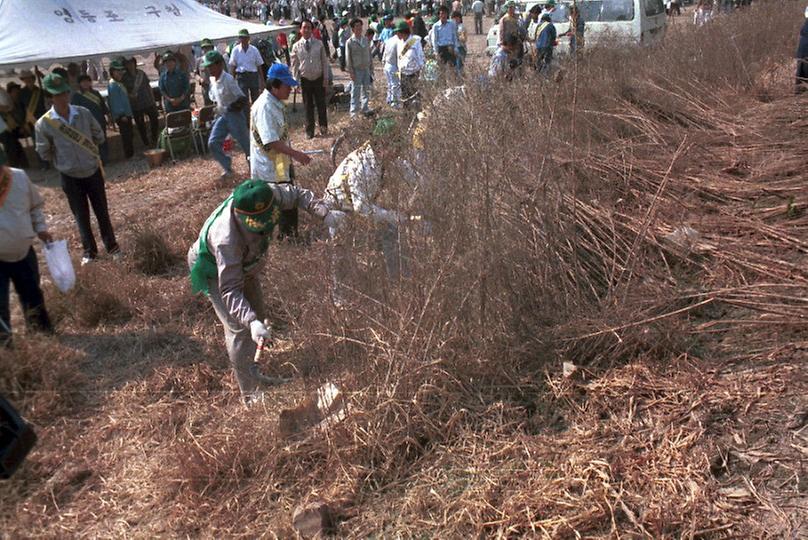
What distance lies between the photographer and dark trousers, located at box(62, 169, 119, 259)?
18.5ft

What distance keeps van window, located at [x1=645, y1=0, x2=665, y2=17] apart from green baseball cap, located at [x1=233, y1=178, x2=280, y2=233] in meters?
10.0

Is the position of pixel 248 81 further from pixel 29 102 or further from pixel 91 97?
pixel 29 102

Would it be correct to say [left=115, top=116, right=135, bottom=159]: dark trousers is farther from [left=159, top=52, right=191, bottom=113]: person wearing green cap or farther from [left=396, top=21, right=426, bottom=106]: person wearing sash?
[left=396, top=21, right=426, bottom=106]: person wearing sash

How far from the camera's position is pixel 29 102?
10.3 m

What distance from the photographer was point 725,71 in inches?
312

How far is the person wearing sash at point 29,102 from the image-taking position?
10.3 metres

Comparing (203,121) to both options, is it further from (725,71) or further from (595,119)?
(725,71)

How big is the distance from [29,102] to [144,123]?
1.65 m

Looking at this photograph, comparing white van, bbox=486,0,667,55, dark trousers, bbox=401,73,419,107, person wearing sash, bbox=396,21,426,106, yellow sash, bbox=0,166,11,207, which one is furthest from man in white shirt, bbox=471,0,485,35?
yellow sash, bbox=0,166,11,207

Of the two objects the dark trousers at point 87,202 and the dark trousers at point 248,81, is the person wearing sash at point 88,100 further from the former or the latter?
the dark trousers at point 87,202

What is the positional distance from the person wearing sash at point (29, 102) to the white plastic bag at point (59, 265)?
662 centimetres

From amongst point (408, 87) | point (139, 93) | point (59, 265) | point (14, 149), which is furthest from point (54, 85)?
point (139, 93)

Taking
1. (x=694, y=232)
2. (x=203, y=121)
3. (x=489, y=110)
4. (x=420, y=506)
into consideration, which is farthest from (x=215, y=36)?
(x=420, y=506)

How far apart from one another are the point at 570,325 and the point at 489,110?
6.55ft
